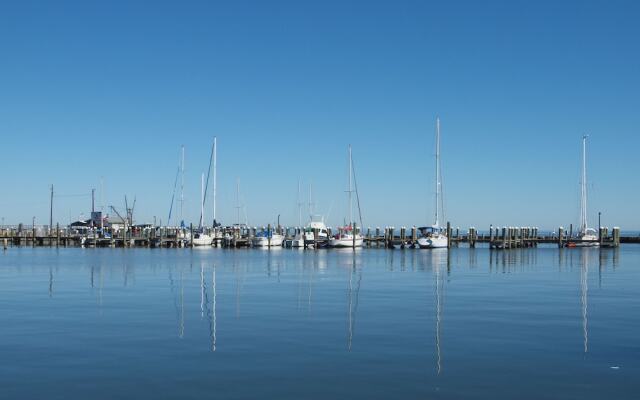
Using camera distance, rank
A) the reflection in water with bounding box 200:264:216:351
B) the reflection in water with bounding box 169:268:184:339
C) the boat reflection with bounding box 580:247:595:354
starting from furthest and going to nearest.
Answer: the reflection in water with bounding box 169:268:184:339 → the reflection in water with bounding box 200:264:216:351 → the boat reflection with bounding box 580:247:595:354

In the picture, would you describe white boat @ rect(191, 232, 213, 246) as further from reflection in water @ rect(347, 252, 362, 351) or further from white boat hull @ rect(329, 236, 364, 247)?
reflection in water @ rect(347, 252, 362, 351)

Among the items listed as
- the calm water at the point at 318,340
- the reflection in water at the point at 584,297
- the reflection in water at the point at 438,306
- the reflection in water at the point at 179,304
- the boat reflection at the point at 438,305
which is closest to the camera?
the calm water at the point at 318,340

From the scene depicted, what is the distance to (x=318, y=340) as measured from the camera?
21656 mm

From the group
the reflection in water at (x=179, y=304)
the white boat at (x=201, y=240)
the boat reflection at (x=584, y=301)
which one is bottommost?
the reflection in water at (x=179, y=304)

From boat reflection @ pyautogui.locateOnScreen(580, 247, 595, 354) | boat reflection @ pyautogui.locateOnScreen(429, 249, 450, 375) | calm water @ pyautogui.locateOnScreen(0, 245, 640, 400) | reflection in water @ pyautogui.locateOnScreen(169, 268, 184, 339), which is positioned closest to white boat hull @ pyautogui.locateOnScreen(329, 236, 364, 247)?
boat reflection @ pyautogui.locateOnScreen(429, 249, 450, 375)

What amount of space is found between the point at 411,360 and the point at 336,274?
32.0 m

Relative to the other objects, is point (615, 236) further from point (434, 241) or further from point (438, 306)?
point (438, 306)

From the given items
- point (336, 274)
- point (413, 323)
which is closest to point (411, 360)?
point (413, 323)

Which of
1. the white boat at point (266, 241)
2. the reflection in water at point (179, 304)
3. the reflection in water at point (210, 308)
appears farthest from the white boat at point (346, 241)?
the reflection in water at point (179, 304)

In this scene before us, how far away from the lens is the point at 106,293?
35781mm

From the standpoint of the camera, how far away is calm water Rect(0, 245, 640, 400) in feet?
52.0

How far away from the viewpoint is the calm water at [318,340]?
15.9 metres

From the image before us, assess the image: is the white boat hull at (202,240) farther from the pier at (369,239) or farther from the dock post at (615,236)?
the dock post at (615,236)

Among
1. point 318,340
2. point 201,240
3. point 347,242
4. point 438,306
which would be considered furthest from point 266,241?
point 318,340
